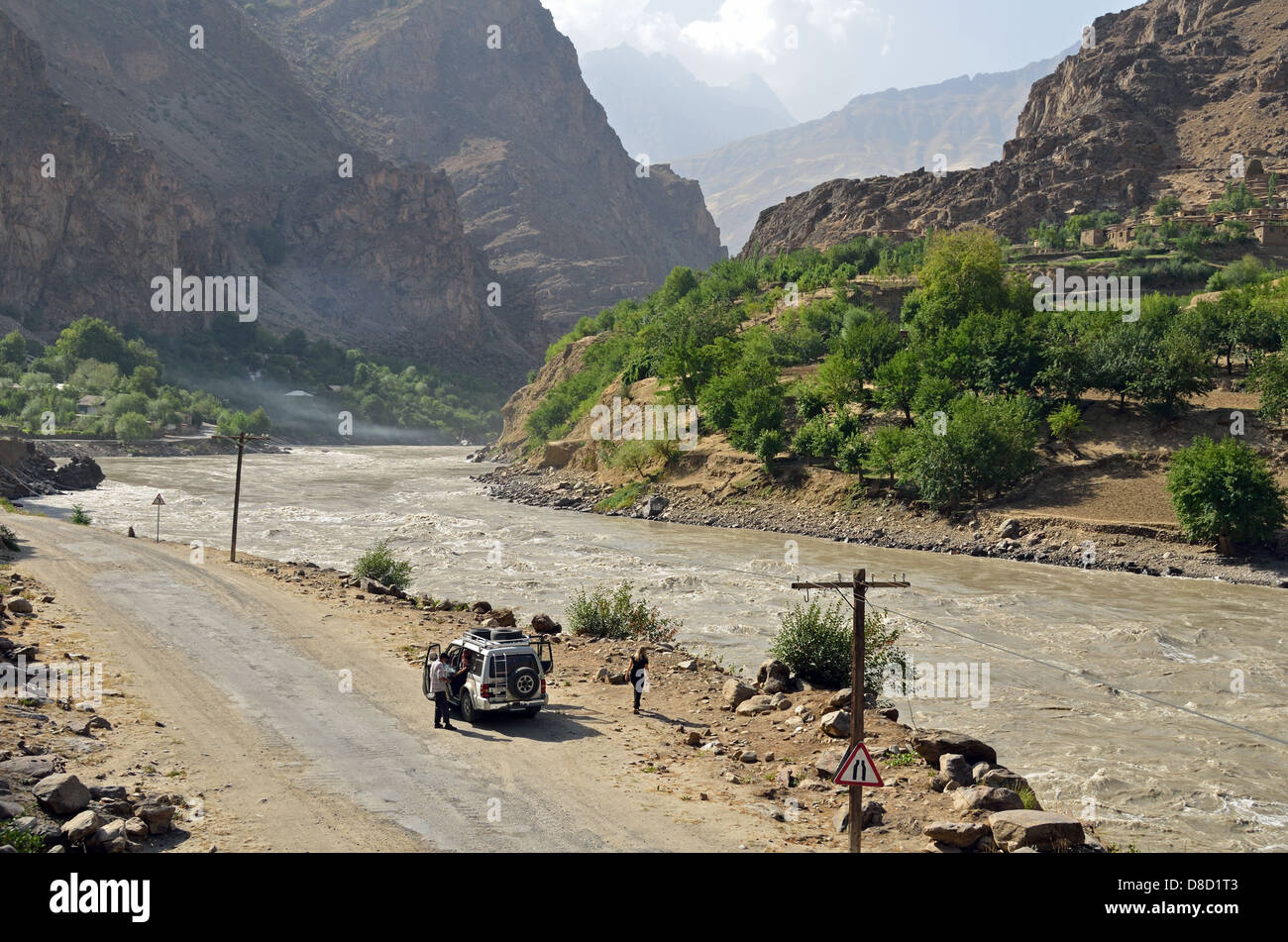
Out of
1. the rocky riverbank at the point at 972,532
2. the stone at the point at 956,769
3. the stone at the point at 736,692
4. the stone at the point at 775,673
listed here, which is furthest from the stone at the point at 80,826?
the rocky riverbank at the point at 972,532

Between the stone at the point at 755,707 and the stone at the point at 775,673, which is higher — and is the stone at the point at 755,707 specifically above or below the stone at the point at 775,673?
below

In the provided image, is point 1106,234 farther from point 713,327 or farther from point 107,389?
point 107,389

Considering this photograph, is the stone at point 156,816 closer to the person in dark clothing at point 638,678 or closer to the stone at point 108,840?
the stone at point 108,840

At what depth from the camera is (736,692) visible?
25.2 m

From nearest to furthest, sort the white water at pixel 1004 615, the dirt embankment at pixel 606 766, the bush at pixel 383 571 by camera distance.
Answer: the dirt embankment at pixel 606 766 → the white water at pixel 1004 615 → the bush at pixel 383 571

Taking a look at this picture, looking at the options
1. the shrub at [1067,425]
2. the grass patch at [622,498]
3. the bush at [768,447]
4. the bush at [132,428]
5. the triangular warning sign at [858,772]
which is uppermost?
the bush at [132,428]

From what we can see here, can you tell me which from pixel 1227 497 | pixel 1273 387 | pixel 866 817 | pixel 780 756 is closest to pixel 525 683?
pixel 780 756

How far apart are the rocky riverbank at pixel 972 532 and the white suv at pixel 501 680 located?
133 ft

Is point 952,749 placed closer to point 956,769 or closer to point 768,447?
point 956,769

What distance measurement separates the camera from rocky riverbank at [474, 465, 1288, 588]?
51625 millimetres

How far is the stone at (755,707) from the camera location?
24.1 m
